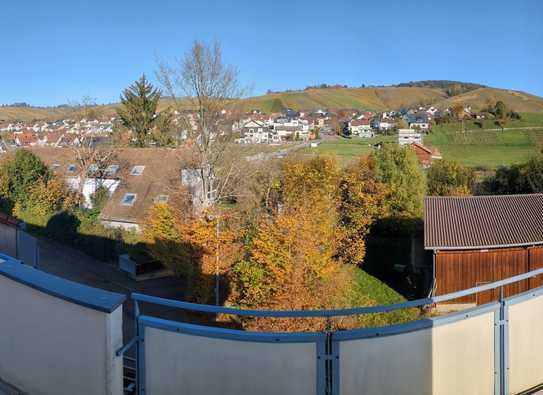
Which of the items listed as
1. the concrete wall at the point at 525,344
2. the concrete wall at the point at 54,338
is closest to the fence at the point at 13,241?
the concrete wall at the point at 54,338

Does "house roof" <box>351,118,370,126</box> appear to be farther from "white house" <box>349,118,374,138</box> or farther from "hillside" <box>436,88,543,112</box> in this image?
"hillside" <box>436,88,543,112</box>

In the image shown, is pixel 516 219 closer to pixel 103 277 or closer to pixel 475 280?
pixel 475 280

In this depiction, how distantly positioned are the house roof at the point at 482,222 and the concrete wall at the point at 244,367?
1431 centimetres

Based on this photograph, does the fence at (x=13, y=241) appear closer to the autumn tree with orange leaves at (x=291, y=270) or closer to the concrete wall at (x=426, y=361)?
the autumn tree with orange leaves at (x=291, y=270)

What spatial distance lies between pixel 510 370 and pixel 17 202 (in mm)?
28447

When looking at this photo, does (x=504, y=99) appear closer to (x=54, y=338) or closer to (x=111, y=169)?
(x=111, y=169)

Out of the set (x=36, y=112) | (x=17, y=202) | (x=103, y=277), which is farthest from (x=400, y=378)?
(x=36, y=112)

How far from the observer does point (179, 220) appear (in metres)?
17.7

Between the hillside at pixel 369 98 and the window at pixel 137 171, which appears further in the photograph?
the hillside at pixel 369 98

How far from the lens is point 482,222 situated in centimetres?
1761

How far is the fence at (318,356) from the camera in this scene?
2.77 meters

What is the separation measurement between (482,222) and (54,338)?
16.9m

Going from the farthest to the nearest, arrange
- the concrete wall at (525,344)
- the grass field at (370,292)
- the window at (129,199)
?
the window at (129,199)
the grass field at (370,292)
the concrete wall at (525,344)

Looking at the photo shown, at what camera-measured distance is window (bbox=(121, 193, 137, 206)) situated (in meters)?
26.1
